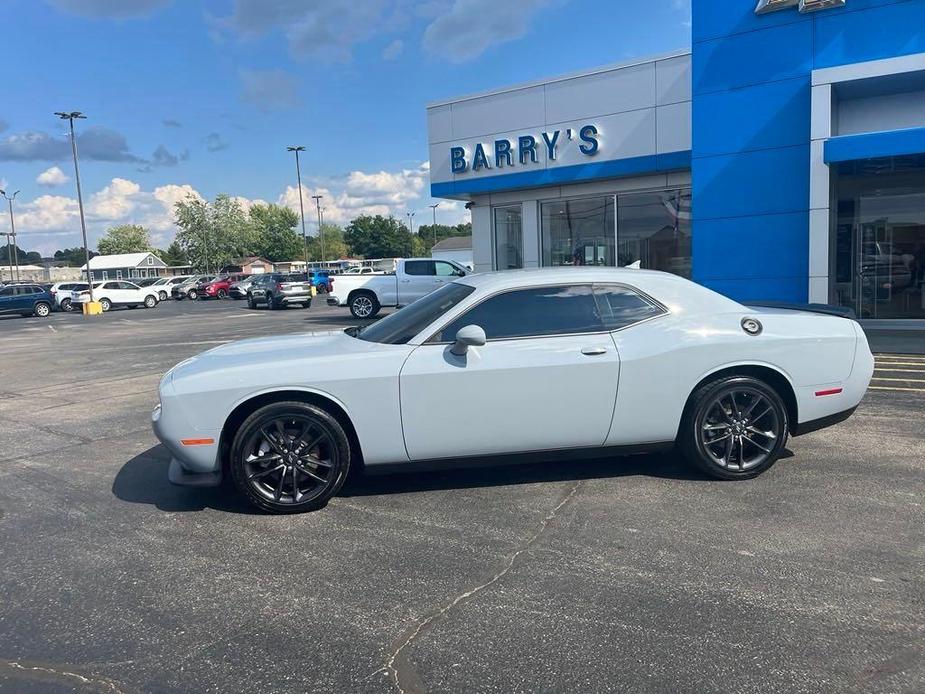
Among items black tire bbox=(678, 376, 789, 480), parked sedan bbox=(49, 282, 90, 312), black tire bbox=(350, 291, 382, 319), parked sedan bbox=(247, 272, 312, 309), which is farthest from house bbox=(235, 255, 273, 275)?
black tire bbox=(678, 376, 789, 480)

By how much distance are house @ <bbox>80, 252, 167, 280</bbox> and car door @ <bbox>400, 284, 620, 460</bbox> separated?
89.4 meters

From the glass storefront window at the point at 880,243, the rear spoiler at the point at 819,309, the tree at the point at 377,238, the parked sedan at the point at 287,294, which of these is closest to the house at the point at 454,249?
the tree at the point at 377,238

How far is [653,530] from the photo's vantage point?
159 inches

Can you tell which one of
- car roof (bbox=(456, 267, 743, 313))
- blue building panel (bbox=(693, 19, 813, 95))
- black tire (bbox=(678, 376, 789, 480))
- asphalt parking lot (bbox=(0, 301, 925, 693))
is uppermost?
blue building panel (bbox=(693, 19, 813, 95))

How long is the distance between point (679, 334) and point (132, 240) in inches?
5175

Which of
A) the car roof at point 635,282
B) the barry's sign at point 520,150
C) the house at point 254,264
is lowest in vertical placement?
the car roof at point 635,282

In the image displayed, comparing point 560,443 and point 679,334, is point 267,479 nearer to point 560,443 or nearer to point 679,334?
point 560,443

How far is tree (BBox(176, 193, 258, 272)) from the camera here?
79125mm

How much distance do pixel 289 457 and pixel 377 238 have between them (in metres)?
122

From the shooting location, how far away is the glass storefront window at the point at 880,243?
12.7 meters

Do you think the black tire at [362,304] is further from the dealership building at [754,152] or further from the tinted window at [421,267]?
the dealership building at [754,152]

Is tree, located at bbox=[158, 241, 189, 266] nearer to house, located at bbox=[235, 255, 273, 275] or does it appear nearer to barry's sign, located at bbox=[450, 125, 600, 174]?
house, located at bbox=[235, 255, 273, 275]

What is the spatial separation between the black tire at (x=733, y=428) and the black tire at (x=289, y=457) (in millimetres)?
2397

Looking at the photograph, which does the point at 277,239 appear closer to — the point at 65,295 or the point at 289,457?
the point at 65,295
